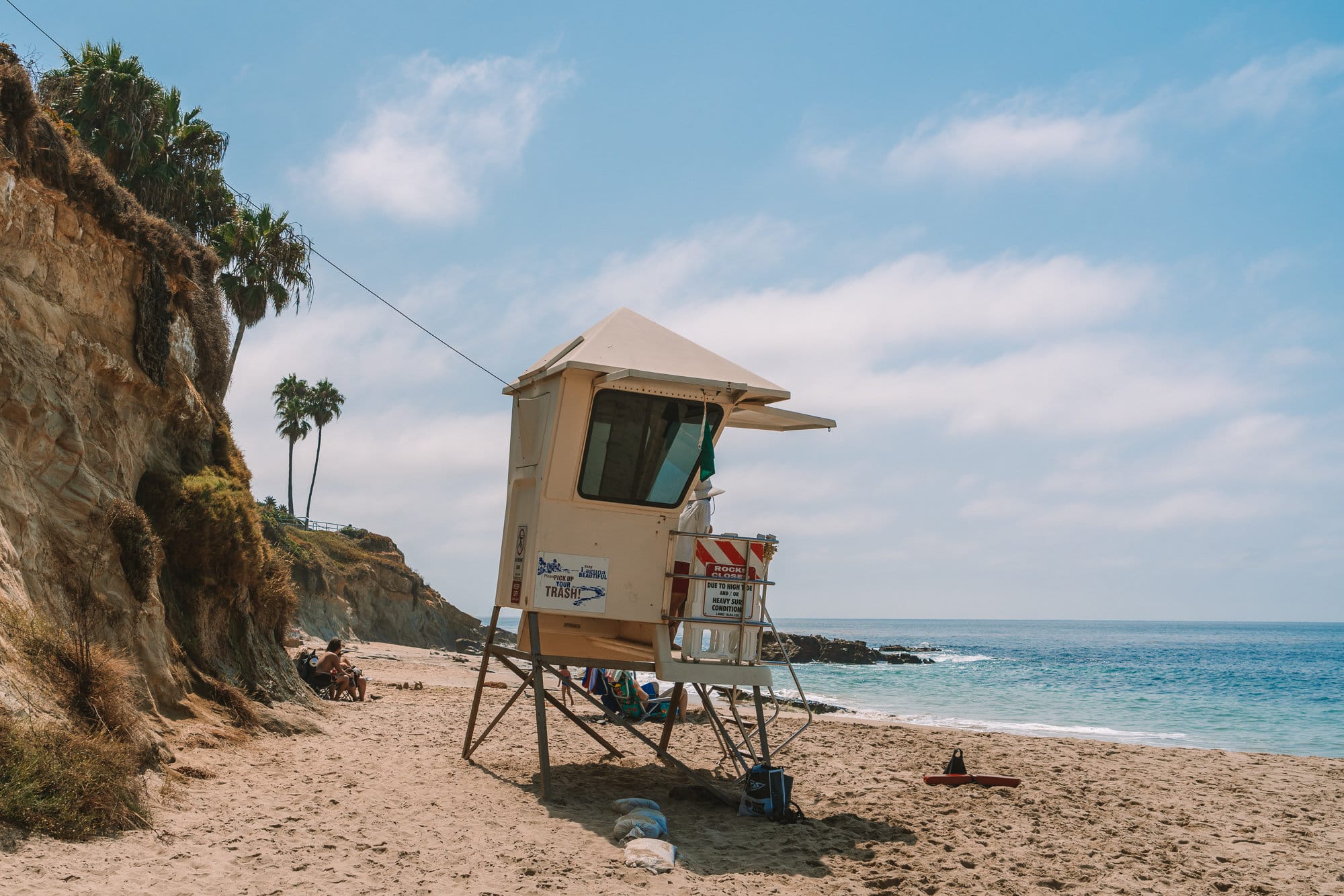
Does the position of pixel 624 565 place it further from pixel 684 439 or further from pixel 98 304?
pixel 98 304

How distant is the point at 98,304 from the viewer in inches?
455

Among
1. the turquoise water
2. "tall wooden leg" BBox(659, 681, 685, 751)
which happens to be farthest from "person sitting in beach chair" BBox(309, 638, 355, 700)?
the turquoise water

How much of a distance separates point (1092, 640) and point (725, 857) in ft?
447

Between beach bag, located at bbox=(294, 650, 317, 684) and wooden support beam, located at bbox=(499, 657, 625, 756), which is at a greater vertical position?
wooden support beam, located at bbox=(499, 657, 625, 756)

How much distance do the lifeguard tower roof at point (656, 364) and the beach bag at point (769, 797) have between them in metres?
3.81

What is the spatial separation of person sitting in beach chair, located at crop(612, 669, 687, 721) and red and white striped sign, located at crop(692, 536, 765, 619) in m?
6.16

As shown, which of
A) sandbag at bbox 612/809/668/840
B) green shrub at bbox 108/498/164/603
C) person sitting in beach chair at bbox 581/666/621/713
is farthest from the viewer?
person sitting in beach chair at bbox 581/666/621/713

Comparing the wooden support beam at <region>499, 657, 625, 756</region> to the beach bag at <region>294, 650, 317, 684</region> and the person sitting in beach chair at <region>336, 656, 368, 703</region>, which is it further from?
the beach bag at <region>294, 650, 317, 684</region>

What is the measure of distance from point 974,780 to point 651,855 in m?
5.76

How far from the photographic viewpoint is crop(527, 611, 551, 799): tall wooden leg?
9.62 metres

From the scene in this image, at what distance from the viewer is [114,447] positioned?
36.7 feet

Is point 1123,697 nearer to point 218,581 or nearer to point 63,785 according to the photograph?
point 218,581

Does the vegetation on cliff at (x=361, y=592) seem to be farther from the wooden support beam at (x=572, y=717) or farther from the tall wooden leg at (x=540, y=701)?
the tall wooden leg at (x=540, y=701)

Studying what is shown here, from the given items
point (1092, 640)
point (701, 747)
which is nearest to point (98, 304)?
point (701, 747)
